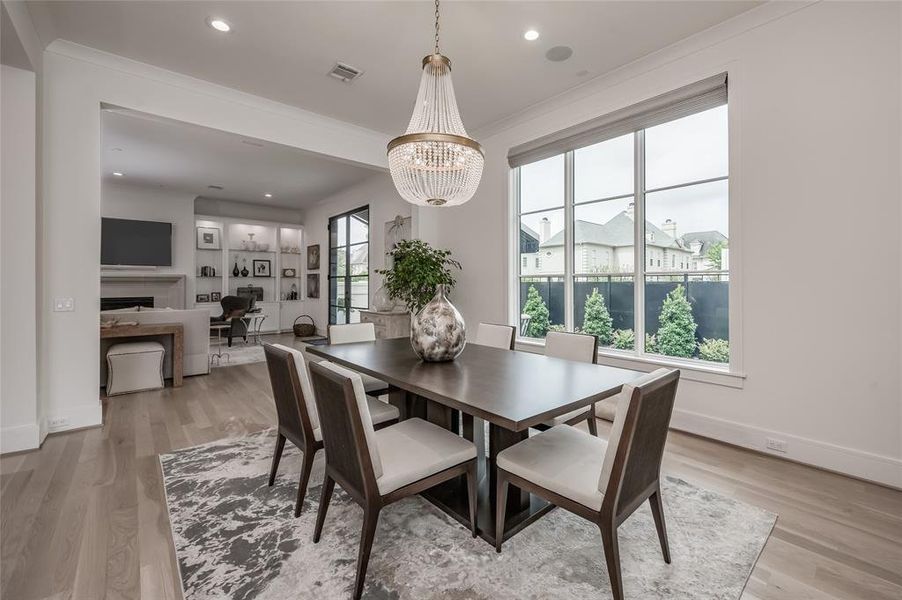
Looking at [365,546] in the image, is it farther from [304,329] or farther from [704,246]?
[304,329]

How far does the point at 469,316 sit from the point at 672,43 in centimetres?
329

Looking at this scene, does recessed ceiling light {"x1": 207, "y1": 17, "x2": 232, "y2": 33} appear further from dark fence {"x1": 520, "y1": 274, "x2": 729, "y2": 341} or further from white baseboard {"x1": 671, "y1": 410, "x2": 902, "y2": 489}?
white baseboard {"x1": 671, "y1": 410, "x2": 902, "y2": 489}

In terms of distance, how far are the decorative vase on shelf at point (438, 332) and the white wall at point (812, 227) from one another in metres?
2.04

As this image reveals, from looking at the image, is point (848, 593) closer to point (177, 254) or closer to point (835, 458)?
point (835, 458)

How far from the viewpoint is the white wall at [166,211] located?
24.0 feet

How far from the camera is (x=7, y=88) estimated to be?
2.73 meters

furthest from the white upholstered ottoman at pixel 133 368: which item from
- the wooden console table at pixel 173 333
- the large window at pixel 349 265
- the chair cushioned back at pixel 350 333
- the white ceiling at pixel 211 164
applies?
the large window at pixel 349 265

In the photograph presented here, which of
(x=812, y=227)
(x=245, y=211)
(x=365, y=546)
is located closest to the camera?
(x=365, y=546)

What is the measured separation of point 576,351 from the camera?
2801 mm

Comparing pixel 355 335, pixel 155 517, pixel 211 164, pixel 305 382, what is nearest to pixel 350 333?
pixel 355 335

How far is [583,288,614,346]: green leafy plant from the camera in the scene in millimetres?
3792

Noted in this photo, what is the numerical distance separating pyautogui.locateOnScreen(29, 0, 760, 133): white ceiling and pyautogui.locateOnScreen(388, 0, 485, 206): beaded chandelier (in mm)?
677

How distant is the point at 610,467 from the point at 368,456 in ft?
2.89

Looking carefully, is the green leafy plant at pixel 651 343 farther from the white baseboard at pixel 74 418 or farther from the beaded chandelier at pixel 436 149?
the white baseboard at pixel 74 418
